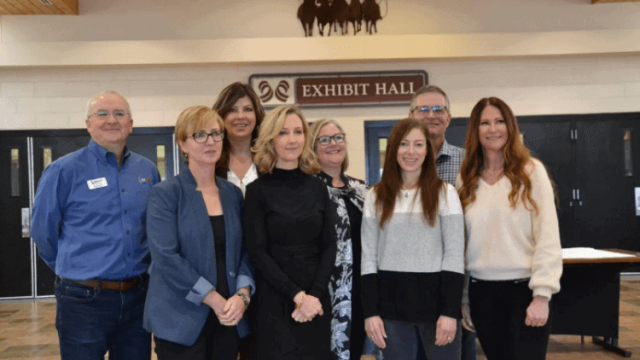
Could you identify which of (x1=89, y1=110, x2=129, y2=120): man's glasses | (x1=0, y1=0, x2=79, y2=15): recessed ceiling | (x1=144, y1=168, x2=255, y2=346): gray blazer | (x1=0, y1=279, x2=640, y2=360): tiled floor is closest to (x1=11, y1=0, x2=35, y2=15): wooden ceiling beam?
(x1=0, y1=0, x2=79, y2=15): recessed ceiling

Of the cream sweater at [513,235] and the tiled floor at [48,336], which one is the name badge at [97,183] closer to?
the cream sweater at [513,235]

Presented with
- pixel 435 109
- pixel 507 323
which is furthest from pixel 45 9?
pixel 507 323

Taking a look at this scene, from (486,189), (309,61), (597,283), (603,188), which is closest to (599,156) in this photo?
(603,188)

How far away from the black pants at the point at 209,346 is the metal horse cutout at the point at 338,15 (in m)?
5.57

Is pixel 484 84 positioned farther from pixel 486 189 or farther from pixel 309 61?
pixel 486 189

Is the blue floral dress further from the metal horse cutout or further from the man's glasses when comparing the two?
the metal horse cutout

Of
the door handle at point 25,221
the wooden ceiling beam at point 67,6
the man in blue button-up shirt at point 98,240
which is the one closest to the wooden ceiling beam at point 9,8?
the wooden ceiling beam at point 67,6

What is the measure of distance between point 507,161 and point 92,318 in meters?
1.96

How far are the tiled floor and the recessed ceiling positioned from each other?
3812 mm

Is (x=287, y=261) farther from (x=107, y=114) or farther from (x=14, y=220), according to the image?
(x=14, y=220)

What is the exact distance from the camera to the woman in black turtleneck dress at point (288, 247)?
213 centimetres

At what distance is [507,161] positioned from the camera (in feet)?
7.52

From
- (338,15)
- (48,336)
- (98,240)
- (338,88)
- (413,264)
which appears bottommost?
(48,336)

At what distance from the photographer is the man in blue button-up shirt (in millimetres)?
2316
